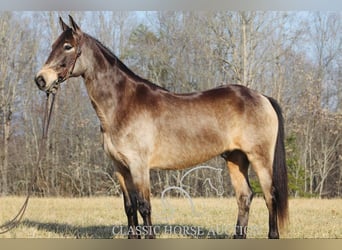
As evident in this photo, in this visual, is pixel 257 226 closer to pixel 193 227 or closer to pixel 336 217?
pixel 193 227

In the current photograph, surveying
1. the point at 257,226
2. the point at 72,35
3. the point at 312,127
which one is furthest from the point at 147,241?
the point at 312,127

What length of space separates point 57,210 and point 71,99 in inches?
56.3

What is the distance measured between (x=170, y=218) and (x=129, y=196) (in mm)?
828

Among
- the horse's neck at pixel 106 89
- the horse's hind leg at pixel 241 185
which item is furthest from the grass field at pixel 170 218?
the horse's neck at pixel 106 89

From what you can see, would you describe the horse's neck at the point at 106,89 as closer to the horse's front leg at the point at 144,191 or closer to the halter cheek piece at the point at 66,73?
the halter cheek piece at the point at 66,73

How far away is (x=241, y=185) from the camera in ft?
16.6

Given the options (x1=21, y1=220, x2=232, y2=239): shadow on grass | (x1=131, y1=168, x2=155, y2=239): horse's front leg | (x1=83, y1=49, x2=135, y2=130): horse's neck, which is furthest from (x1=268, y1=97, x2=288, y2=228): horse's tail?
(x1=83, y1=49, x2=135, y2=130): horse's neck

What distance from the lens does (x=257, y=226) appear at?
16.7 ft

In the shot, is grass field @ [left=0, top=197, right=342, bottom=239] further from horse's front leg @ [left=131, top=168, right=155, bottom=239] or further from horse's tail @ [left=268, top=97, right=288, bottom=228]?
horse's front leg @ [left=131, top=168, right=155, bottom=239]

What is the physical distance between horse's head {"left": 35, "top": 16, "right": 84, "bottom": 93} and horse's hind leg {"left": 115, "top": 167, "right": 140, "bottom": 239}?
1.10 m

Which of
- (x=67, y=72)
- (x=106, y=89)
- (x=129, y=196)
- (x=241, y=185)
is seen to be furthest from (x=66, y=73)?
(x=241, y=185)

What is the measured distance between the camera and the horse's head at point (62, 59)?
4445mm

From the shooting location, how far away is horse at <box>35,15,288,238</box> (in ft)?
14.7

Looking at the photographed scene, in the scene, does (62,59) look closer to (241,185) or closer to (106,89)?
(106,89)
